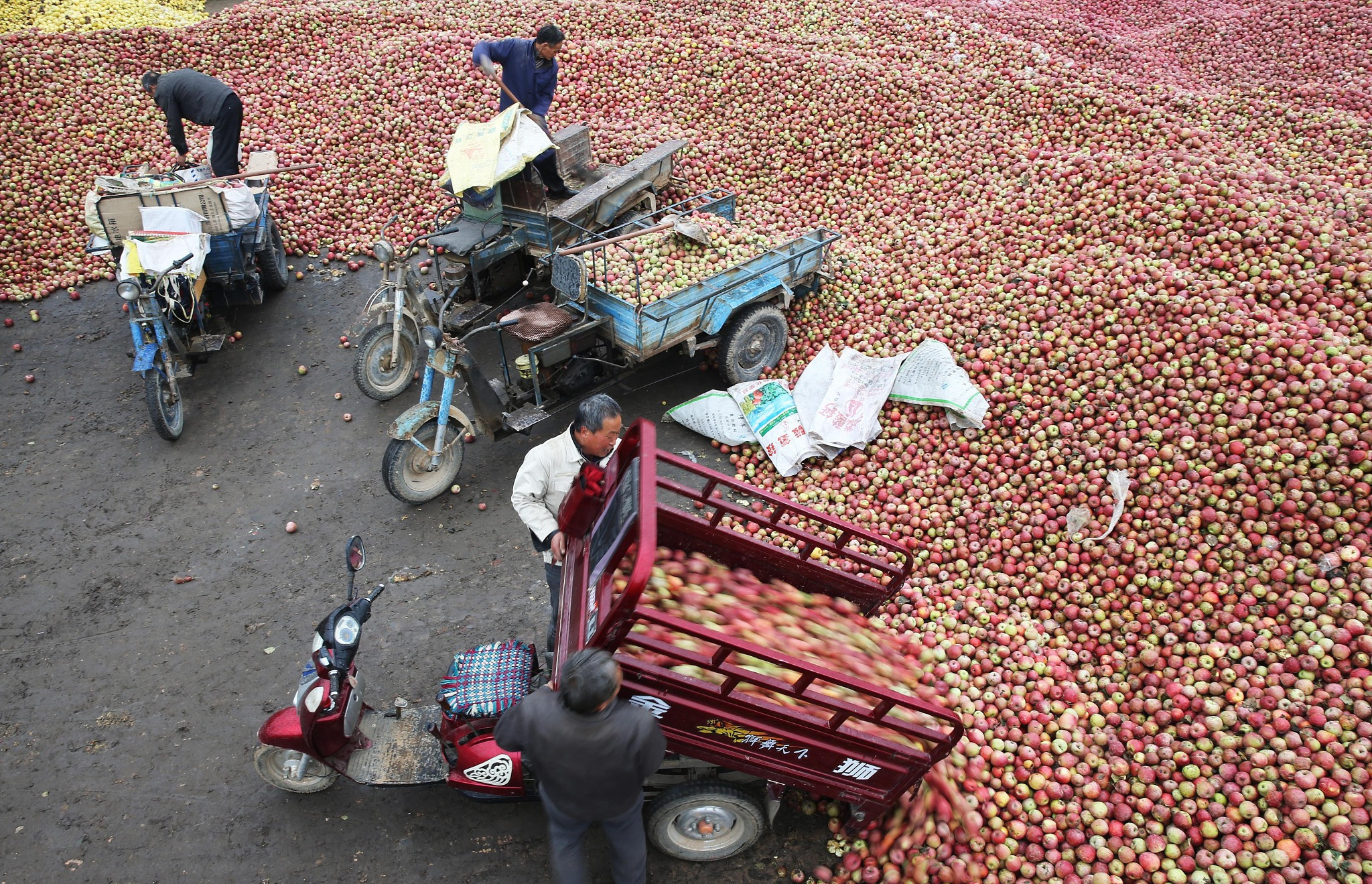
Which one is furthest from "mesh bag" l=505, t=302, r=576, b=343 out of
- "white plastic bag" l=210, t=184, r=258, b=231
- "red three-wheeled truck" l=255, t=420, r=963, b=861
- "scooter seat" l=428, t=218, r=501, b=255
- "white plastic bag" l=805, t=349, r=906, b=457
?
"white plastic bag" l=210, t=184, r=258, b=231

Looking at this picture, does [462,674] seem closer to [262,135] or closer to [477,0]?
[262,135]

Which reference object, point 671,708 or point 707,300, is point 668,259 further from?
point 671,708

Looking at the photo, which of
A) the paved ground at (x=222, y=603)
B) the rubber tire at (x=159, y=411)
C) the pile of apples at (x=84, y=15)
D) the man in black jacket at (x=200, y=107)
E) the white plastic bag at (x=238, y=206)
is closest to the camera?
the paved ground at (x=222, y=603)

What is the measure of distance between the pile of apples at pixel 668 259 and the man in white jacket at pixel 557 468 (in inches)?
105

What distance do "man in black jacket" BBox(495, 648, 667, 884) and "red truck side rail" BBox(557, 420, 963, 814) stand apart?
0.75 feet

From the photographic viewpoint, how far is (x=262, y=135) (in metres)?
10.6

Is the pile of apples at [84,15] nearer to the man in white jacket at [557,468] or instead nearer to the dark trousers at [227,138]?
the dark trousers at [227,138]

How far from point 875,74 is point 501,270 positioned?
228 inches

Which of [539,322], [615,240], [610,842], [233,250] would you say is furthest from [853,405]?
[233,250]

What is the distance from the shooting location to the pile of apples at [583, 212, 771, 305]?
6.74 m

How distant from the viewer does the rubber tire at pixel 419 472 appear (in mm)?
6047

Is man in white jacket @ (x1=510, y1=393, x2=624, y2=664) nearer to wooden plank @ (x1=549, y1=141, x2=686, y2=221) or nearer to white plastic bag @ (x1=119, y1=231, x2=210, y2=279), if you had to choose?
wooden plank @ (x1=549, y1=141, x2=686, y2=221)

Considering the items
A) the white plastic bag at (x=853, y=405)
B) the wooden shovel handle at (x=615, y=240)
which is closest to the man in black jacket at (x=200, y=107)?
the wooden shovel handle at (x=615, y=240)

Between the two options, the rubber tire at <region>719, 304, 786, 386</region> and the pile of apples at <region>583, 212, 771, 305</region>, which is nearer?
the pile of apples at <region>583, 212, 771, 305</region>
